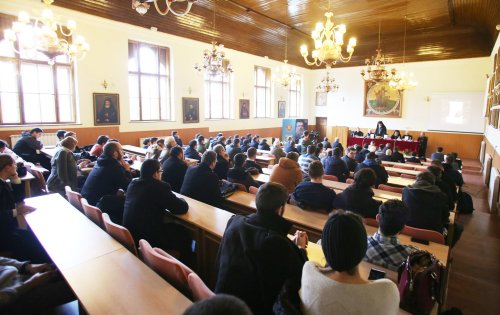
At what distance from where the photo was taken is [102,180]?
398 cm

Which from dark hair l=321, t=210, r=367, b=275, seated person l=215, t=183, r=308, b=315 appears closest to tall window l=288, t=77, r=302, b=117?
seated person l=215, t=183, r=308, b=315

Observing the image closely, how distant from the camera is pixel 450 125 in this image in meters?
14.4

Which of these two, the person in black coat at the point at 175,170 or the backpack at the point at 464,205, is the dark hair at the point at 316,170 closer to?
the person in black coat at the point at 175,170

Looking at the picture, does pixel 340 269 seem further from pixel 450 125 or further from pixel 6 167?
pixel 450 125

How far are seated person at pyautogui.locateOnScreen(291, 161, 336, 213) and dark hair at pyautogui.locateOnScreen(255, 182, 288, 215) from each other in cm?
163

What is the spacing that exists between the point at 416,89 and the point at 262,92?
7.65m

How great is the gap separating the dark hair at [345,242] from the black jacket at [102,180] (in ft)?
11.2

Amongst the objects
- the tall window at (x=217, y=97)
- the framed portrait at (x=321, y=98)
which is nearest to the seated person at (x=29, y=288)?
the tall window at (x=217, y=97)

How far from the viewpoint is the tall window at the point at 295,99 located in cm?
1767

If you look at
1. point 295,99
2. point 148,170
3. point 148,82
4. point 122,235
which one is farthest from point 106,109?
point 295,99

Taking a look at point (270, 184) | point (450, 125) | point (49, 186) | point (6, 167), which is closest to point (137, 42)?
point (49, 186)

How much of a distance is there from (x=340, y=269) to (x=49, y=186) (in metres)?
5.24

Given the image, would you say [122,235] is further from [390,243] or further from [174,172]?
[174,172]

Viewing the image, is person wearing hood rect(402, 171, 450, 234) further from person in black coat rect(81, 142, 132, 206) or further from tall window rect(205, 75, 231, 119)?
tall window rect(205, 75, 231, 119)
